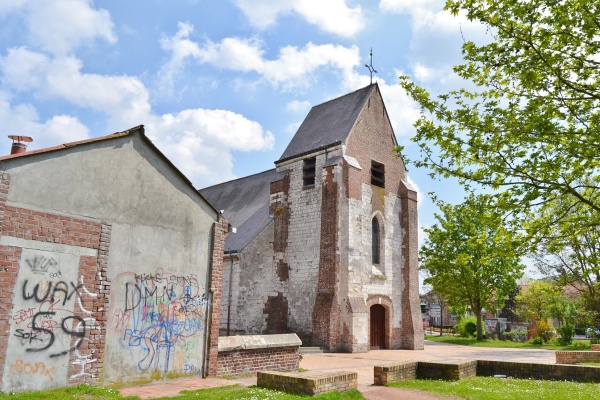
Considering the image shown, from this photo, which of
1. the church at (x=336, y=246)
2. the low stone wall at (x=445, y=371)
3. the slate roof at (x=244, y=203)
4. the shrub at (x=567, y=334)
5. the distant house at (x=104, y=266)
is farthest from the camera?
the shrub at (x=567, y=334)

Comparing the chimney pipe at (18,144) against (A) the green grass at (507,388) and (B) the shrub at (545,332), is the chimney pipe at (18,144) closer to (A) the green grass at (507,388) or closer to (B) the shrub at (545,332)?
(A) the green grass at (507,388)

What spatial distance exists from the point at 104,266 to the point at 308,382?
4.64 m

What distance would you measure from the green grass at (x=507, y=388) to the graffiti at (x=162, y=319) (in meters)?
4.78

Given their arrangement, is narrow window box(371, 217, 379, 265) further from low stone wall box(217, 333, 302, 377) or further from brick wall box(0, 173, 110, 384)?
brick wall box(0, 173, 110, 384)

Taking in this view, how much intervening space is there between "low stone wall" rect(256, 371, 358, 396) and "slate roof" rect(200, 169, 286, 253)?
1366cm

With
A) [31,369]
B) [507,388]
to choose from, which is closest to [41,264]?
[31,369]

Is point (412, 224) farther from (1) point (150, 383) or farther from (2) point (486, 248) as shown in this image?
(1) point (150, 383)

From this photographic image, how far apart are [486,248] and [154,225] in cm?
2623

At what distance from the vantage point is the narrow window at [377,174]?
2388 centimetres

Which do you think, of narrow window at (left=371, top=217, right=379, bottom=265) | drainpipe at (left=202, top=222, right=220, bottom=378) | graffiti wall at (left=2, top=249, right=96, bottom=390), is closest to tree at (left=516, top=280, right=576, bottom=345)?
narrow window at (left=371, top=217, right=379, bottom=265)

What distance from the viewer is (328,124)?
2491cm

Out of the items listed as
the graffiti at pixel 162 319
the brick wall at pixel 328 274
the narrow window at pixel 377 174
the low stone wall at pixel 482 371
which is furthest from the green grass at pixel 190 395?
the narrow window at pixel 377 174

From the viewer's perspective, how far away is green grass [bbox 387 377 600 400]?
30.1ft

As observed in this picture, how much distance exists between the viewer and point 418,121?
9352 millimetres
